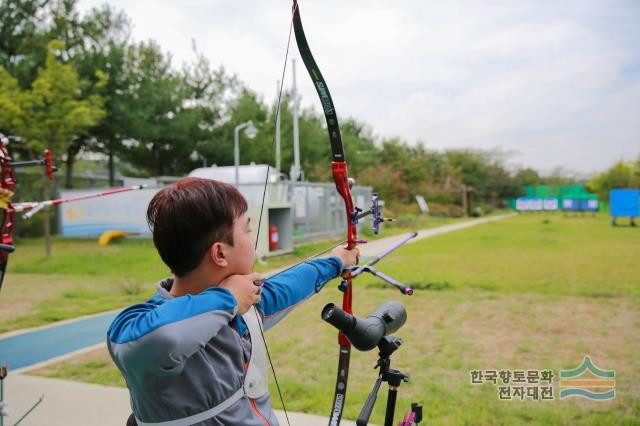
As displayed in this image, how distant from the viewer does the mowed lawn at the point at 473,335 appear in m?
3.36

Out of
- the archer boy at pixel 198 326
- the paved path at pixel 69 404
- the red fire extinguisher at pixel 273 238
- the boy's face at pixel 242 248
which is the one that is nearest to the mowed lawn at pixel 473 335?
the paved path at pixel 69 404

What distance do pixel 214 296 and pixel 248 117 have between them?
1974cm

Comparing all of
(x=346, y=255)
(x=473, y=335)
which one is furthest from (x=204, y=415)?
(x=473, y=335)

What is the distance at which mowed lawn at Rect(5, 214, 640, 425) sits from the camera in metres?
3.36

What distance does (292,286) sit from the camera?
160cm

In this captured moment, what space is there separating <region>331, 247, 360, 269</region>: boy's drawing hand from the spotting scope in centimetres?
23

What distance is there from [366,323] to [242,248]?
440 millimetres

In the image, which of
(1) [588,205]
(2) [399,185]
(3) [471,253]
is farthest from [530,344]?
(1) [588,205]

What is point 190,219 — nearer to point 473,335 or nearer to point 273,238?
point 473,335

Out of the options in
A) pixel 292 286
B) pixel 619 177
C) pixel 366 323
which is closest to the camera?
pixel 366 323

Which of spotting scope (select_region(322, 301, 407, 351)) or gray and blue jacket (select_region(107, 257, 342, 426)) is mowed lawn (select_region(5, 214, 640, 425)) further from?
gray and blue jacket (select_region(107, 257, 342, 426))

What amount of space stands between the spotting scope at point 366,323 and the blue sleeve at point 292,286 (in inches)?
8.0

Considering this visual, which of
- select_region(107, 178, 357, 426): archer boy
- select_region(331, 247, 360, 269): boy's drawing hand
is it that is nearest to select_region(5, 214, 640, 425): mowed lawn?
select_region(331, 247, 360, 269): boy's drawing hand

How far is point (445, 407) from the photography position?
328 centimetres
